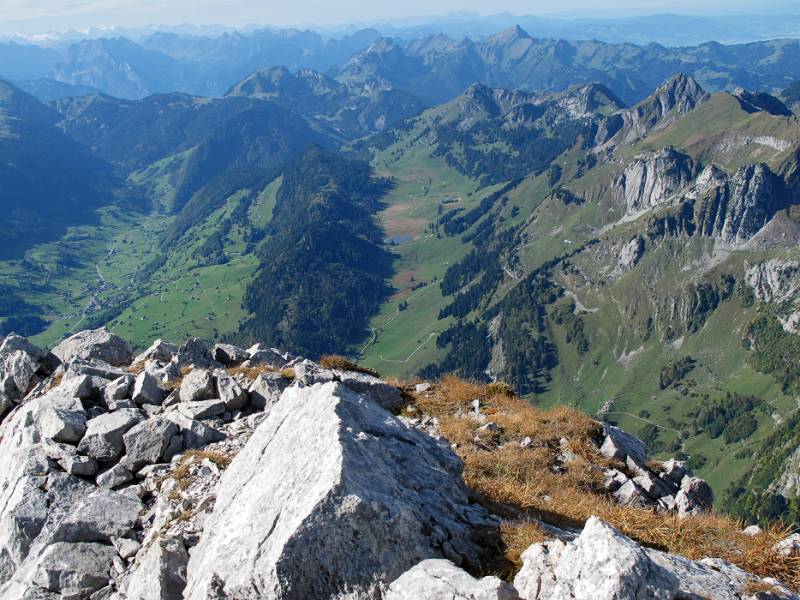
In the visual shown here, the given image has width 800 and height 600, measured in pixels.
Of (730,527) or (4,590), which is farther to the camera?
(730,527)

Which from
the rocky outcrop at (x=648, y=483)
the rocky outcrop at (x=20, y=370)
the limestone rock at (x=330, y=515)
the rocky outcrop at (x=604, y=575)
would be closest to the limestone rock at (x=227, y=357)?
the rocky outcrop at (x=20, y=370)

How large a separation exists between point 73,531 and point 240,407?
9548 millimetres

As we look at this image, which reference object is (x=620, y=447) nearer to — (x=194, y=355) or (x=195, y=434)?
Answer: (x=195, y=434)

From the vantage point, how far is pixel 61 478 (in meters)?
20.0

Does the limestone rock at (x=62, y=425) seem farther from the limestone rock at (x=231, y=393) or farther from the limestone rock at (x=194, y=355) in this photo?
the limestone rock at (x=194, y=355)

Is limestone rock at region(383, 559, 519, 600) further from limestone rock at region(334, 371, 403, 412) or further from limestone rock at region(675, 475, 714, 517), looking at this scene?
limestone rock at region(334, 371, 403, 412)

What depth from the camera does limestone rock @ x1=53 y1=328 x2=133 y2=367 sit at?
36219 millimetres

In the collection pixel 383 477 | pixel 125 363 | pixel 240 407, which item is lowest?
pixel 125 363

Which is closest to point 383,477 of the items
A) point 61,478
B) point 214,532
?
point 214,532

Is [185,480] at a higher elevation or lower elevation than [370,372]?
higher

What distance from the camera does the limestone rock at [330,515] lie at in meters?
11.9

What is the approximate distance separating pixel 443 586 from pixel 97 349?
32.9m

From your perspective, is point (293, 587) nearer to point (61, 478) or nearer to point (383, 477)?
point (383, 477)

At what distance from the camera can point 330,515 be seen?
39.9ft
